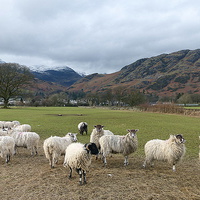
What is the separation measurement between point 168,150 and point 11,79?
6603 cm

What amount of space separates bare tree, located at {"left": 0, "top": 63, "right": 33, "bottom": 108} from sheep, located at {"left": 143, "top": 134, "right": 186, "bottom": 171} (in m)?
64.1

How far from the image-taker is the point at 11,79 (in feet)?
204

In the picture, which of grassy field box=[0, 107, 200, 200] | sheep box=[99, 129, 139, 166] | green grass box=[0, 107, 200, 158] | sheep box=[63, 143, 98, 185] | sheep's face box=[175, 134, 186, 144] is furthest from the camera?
green grass box=[0, 107, 200, 158]

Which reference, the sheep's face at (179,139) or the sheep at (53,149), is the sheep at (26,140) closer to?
the sheep at (53,149)

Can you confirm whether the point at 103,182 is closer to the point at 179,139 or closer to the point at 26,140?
the point at 179,139

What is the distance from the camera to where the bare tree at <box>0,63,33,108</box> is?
202 ft

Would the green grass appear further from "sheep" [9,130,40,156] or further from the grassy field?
"sheep" [9,130,40,156]

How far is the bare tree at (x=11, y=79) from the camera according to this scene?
61.5m

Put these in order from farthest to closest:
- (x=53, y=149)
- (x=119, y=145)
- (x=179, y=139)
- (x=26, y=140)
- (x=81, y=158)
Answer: (x=26, y=140)
(x=119, y=145)
(x=53, y=149)
(x=179, y=139)
(x=81, y=158)

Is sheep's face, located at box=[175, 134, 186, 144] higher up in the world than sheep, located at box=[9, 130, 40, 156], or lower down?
higher up

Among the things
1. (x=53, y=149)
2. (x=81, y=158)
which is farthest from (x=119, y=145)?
(x=53, y=149)

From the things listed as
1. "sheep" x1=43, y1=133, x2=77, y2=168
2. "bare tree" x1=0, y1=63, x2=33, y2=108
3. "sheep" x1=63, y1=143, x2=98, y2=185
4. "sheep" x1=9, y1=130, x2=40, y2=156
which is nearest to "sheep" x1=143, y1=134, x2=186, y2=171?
"sheep" x1=63, y1=143, x2=98, y2=185

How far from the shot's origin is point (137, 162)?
29.9 ft

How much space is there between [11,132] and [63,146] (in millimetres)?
4464
